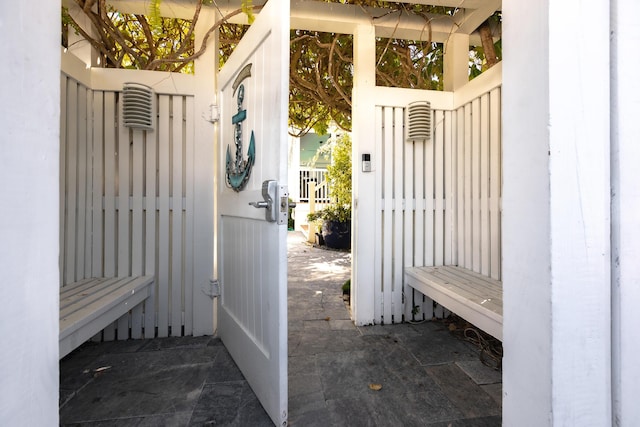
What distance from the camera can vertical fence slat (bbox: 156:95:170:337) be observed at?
7.71ft

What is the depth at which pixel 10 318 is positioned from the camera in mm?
561

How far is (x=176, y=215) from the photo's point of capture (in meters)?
2.38

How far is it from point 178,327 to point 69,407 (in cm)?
87

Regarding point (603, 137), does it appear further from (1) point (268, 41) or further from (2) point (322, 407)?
(2) point (322, 407)

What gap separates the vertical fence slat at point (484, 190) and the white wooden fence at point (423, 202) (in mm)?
58

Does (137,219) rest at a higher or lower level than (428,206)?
lower

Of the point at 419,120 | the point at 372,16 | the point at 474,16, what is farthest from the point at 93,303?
the point at 474,16

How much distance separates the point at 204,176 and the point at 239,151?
660mm

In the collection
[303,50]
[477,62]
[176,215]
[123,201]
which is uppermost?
[303,50]

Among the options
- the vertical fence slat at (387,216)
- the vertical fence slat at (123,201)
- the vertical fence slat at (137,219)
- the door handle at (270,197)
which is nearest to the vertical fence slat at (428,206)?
the vertical fence slat at (387,216)

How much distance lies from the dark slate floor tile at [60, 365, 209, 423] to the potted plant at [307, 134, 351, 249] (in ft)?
15.1

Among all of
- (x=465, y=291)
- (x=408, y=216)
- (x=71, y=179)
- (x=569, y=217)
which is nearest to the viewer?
(x=569, y=217)

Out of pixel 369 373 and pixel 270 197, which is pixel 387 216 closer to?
pixel 369 373

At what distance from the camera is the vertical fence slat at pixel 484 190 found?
2314mm
